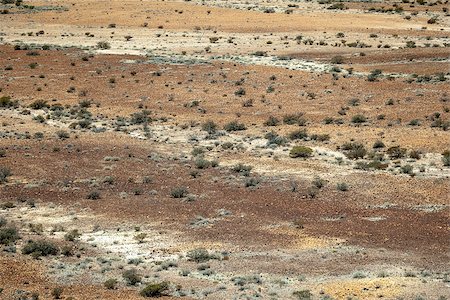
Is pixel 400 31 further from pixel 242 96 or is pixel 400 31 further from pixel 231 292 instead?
pixel 231 292

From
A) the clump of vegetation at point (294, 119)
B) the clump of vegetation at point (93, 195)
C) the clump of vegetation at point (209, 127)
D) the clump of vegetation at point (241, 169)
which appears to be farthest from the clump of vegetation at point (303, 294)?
the clump of vegetation at point (294, 119)

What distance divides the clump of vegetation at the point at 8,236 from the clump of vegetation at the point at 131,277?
561 centimetres

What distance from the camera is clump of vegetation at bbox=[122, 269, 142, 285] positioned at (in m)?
26.6

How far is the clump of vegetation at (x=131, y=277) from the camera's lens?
26.6 meters

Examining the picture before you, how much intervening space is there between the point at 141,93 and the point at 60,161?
17844mm

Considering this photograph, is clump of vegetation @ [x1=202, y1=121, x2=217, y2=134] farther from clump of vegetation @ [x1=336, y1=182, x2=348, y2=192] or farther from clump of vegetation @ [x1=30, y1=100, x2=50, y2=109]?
clump of vegetation @ [x1=336, y1=182, x2=348, y2=192]

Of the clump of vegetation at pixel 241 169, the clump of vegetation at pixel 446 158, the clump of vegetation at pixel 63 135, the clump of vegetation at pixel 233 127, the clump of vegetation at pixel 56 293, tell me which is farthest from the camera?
the clump of vegetation at pixel 233 127

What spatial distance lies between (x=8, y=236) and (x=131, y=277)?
6360 millimetres

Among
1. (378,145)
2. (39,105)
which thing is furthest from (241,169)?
(39,105)

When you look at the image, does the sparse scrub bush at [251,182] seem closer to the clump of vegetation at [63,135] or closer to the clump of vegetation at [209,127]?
the clump of vegetation at [209,127]

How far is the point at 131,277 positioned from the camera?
26625mm

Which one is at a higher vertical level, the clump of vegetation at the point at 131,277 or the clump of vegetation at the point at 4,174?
the clump of vegetation at the point at 131,277

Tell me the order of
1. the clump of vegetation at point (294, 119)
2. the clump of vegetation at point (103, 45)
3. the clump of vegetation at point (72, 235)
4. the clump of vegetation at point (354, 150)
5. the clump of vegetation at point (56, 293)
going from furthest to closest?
the clump of vegetation at point (103, 45), the clump of vegetation at point (294, 119), the clump of vegetation at point (354, 150), the clump of vegetation at point (72, 235), the clump of vegetation at point (56, 293)

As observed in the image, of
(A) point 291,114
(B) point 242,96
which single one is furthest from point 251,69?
(A) point 291,114
